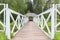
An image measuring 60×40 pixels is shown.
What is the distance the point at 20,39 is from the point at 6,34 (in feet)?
1.80

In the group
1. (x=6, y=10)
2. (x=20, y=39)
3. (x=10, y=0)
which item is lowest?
(x=20, y=39)

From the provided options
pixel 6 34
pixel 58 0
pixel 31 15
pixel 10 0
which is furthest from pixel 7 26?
pixel 31 15

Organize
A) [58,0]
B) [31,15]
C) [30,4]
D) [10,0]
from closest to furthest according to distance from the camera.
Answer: [10,0]
[58,0]
[31,15]
[30,4]

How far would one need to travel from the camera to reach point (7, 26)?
21.0ft

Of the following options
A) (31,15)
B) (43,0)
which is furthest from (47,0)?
(31,15)

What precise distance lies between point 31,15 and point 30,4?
5.49 m

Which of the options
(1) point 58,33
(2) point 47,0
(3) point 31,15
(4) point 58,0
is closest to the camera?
(1) point 58,33

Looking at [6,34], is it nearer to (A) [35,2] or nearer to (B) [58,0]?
(B) [58,0]

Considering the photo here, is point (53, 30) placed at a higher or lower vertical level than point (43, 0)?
lower

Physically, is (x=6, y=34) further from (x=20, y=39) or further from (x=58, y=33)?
(x=58, y=33)

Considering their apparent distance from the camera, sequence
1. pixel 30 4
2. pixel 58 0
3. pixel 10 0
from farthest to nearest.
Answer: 1. pixel 30 4
2. pixel 58 0
3. pixel 10 0

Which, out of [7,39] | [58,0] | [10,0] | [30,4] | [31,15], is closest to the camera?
[7,39]

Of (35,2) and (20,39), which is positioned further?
(35,2)

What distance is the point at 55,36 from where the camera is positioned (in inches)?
247
